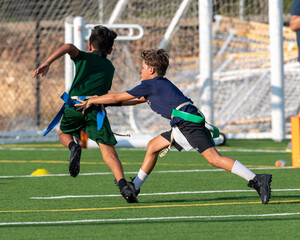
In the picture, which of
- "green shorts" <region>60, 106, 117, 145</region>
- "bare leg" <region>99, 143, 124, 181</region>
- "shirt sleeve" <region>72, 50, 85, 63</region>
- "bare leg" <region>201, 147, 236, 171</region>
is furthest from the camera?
"shirt sleeve" <region>72, 50, 85, 63</region>

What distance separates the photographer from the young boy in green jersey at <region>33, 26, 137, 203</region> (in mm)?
8422

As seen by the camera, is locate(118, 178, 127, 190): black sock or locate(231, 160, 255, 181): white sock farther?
locate(118, 178, 127, 190): black sock

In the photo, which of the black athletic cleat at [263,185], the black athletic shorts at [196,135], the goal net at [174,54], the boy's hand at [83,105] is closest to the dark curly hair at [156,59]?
the black athletic shorts at [196,135]

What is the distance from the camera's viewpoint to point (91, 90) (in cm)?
874

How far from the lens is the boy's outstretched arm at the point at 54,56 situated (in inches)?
315

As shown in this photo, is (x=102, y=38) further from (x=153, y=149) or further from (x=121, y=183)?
(x=121, y=183)

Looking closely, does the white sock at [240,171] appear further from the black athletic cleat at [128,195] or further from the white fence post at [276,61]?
the white fence post at [276,61]

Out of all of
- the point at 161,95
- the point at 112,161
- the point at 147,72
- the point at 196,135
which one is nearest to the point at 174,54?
the point at 112,161

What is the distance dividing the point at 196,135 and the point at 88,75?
57.5 inches

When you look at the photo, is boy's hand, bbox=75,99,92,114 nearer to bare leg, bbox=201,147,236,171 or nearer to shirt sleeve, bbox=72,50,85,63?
shirt sleeve, bbox=72,50,85,63

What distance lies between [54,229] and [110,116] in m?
10.9

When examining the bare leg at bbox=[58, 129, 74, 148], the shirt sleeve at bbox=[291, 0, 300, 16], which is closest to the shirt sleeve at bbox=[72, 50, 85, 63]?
the bare leg at bbox=[58, 129, 74, 148]

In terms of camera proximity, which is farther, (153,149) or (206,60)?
(206,60)

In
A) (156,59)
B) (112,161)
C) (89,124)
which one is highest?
(156,59)
